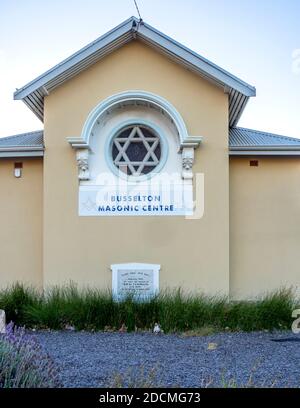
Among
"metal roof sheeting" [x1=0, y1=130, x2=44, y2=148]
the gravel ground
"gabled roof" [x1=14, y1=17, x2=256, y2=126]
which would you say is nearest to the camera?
the gravel ground

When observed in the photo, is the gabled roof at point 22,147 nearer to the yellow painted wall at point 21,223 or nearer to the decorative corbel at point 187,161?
the yellow painted wall at point 21,223

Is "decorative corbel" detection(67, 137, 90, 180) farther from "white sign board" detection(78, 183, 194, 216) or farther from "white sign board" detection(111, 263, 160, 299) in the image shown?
"white sign board" detection(111, 263, 160, 299)

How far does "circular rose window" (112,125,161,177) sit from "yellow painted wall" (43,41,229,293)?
0.84m

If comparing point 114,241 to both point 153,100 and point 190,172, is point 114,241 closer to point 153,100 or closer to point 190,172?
point 190,172

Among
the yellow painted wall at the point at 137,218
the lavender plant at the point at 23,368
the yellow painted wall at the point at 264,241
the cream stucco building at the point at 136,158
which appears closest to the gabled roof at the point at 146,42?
the cream stucco building at the point at 136,158

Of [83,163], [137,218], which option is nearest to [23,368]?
[137,218]

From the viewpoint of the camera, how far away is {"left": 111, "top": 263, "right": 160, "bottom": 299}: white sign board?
9922mm

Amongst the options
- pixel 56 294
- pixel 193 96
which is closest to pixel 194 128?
pixel 193 96

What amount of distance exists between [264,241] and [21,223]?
5.55 metres

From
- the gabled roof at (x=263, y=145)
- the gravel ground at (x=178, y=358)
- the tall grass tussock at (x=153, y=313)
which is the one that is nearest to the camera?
the gravel ground at (x=178, y=358)

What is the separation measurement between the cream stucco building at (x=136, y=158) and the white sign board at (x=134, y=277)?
136 millimetres

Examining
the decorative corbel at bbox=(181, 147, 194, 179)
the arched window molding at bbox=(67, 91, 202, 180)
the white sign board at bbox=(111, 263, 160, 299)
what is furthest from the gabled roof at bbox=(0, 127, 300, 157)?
the white sign board at bbox=(111, 263, 160, 299)

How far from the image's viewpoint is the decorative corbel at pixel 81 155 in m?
9.86
